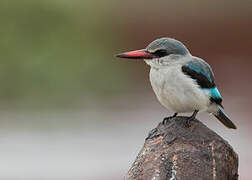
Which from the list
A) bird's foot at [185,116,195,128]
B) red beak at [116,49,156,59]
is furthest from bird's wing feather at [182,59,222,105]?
bird's foot at [185,116,195,128]

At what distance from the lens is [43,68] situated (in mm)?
Answer: 16156

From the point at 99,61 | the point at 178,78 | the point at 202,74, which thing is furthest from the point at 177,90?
the point at 99,61

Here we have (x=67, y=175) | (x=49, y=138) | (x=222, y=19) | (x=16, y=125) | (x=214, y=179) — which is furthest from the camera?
(x=222, y=19)

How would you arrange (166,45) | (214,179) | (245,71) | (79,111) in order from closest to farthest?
(214,179), (166,45), (79,111), (245,71)

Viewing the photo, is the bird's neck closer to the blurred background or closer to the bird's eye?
the bird's eye

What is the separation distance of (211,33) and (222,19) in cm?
35

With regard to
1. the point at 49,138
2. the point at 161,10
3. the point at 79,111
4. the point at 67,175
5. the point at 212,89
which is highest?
the point at 161,10

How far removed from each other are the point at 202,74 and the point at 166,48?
0.32m

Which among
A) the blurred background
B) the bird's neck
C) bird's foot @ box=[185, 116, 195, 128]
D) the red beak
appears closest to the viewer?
bird's foot @ box=[185, 116, 195, 128]

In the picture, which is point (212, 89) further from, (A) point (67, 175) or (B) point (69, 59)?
(B) point (69, 59)

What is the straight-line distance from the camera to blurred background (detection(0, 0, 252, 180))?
1398cm

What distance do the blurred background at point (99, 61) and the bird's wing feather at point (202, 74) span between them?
7.14 m

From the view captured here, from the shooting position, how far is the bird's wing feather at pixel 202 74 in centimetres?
589

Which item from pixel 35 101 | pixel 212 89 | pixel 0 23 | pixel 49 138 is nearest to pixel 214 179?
pixel 212 89
